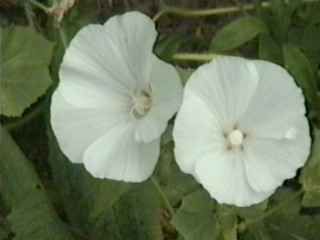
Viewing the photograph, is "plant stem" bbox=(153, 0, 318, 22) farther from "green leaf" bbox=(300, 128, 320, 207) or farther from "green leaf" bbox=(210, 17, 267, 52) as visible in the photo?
"green leaf" bbox=(300, 128, 320, 207)

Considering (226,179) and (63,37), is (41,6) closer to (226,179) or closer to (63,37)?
(63,37)

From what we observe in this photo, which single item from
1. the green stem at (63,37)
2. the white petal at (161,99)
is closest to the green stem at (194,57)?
the green stem at (63,37)

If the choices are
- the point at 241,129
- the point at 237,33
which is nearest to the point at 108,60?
the point at 241,129

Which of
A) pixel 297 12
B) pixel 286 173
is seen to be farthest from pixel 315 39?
pixel 286 173

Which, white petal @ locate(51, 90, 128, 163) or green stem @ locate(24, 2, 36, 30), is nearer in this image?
white petal @ locate(51, 90, 128, 163)

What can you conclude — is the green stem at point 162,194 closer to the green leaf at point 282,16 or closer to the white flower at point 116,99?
the white flower at point 116,99

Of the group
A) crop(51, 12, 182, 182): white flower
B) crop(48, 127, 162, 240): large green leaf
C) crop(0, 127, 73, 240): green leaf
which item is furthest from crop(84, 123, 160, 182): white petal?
crop(0, 127, 73, 240): green leaf

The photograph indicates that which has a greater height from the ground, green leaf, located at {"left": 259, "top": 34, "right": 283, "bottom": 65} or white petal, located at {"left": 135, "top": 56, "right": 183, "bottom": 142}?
white petal, located at {"left": 135, "top": 56, "right": 183, "bottom": 142}

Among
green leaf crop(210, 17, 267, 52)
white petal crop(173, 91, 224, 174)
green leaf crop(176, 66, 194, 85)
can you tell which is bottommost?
green leaf crop(210, 17, 267, 52)
